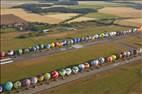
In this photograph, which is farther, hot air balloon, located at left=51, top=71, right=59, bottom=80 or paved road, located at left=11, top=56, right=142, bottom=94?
hot air balloon, located at left=51, top=71, right=59, bottom=80

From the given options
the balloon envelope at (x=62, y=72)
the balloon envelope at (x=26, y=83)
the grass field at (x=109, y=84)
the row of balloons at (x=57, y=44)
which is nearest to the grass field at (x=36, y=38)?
the row of balloons at (x=57, y=44)

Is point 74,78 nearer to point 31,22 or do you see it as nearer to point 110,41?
point 110,41

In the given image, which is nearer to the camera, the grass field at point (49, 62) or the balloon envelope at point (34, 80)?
the balloon envelope at point (34, 80)

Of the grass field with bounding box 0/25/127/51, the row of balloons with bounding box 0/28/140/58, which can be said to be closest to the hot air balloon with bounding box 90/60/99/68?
the row of balloons with bounding box 0/28/140/58

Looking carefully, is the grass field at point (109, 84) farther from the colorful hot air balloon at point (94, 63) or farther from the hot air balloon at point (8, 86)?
the hot air balloon at point (8, 86)

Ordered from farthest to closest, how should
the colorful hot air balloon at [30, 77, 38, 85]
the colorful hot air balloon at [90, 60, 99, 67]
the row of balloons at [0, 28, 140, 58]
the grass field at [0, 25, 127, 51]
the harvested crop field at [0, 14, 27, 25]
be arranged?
the harvested crop field at [0, 14, 27, 25] < the grass field at [0, 25, 127, 51] < the row of balloons at [0, 28, 140, 58] < the colorful hot air balloon at [90, 60, 99, 67] < the colorful hot air balloon at [30, 77, 38, 85]

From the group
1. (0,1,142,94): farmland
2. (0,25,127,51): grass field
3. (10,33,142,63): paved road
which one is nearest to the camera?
(0,1,142,94): farmland

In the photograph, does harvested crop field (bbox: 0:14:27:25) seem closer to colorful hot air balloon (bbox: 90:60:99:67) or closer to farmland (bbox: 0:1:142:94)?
farmland (bbox: 0:1:142:94)
